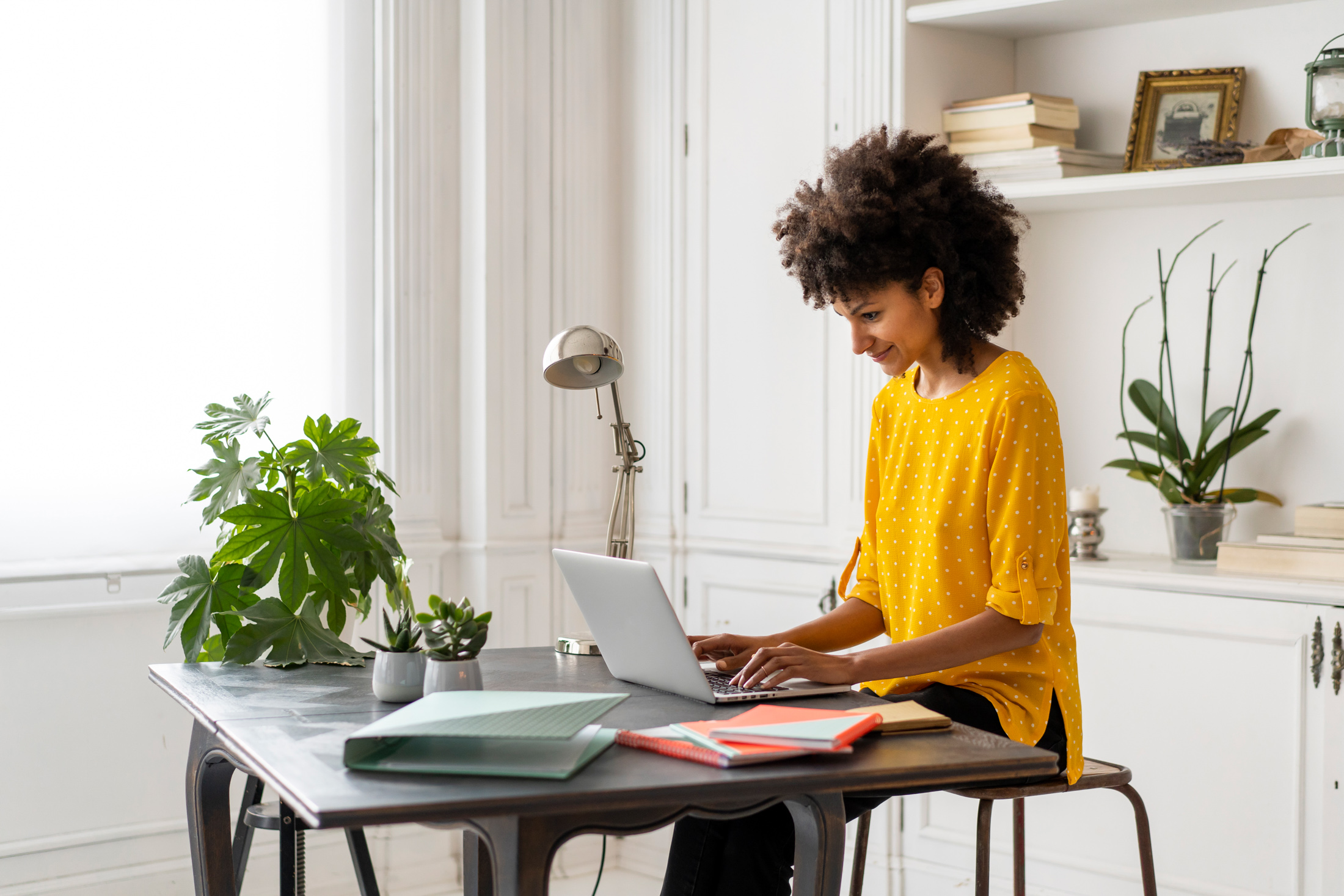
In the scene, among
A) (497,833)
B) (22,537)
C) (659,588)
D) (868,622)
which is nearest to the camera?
(497,833)

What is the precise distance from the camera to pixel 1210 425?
2783 millimetres

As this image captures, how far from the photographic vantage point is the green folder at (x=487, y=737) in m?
1.27

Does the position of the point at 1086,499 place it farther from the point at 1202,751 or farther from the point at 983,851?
the point at 983,851

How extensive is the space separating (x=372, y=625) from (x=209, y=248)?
0.96 m

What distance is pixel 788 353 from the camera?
3.18 metres

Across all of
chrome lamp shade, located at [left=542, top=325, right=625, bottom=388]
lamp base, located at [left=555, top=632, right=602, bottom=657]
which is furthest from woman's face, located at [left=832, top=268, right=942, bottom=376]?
lamp base, located at [left=555, top=632, right=602, bottom=657]

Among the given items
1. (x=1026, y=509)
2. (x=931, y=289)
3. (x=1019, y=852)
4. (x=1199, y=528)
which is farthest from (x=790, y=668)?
(x=1199, y=528)

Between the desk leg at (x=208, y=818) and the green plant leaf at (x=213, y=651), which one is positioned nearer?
the desk leg at (x=208, y=818)

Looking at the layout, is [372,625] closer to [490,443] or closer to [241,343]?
[490,443]

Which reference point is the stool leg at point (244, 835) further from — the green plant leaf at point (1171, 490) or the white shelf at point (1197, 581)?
the green plant leaf at point (1171, 490)

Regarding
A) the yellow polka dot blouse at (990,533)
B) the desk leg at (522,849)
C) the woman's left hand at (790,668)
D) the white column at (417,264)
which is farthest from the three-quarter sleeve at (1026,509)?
the white column at (417,264)

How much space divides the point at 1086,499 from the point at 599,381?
1.28m

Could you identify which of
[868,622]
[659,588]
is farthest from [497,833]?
[868,622]

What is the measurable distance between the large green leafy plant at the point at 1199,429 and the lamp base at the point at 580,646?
1383 mm
